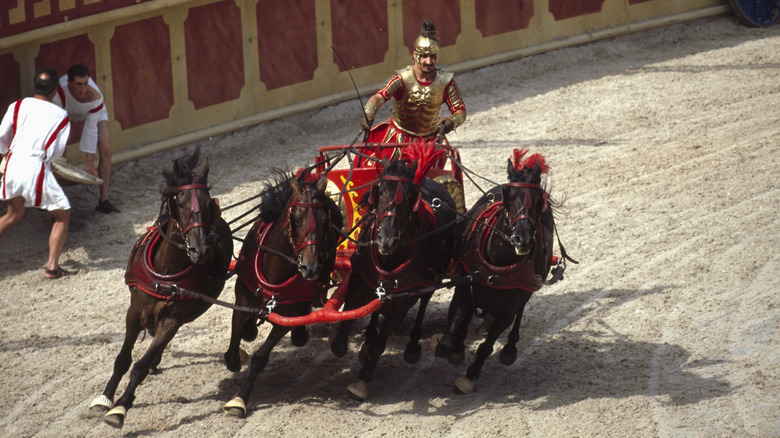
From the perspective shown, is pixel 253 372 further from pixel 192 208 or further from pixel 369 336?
pixel 192 208

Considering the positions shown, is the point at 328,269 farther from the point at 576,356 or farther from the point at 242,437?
the point at 576,356

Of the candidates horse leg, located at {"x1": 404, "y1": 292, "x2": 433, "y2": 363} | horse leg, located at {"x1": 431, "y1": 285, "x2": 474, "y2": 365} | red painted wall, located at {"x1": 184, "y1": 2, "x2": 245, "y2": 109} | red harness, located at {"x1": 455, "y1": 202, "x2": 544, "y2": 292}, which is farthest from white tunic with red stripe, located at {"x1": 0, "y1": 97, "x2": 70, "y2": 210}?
red harness, located at {"x1": 455, "y1": 202, "x2": 544, "y2": 292}

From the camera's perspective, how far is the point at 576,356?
799 cm

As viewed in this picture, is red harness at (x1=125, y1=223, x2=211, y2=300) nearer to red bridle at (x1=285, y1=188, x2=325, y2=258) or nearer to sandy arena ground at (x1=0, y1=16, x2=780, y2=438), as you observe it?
red bridle at (x1=285, y1=188, x2=325, y2=258)

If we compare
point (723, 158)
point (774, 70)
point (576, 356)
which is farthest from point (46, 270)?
point (774, 70)

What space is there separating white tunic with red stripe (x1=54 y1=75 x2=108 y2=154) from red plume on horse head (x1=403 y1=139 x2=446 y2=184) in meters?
4.19

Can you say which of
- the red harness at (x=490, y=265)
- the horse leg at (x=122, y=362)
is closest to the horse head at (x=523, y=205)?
the red harness at (x=490, y=265)

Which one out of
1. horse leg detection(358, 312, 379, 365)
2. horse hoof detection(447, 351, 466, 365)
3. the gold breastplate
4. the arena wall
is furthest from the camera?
the arena wall

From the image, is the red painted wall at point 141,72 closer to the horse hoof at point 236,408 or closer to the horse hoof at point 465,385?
the horse hoof at point 236,408

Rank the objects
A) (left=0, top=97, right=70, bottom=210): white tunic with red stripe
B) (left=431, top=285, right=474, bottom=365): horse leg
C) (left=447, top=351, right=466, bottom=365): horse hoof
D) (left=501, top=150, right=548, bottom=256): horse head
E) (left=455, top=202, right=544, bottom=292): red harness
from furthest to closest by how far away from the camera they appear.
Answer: (left=0, top=97, right=70, bottom=210): white tunic with red stripe → (left=447, top=351, right=466, bottom=365): horse hoof → (left=431, top=285, right=474, bottom=365): horse leg → (left=455, top=202, right=544, bottom=292): red harness → (left=501, top=150, right=548, bottom=256): horse head

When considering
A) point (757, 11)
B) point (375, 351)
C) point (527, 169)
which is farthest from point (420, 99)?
point (757, 11)

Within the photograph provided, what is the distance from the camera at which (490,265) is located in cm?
708

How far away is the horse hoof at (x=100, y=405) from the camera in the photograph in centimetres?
681

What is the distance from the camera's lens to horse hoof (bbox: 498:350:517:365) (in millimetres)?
7859
